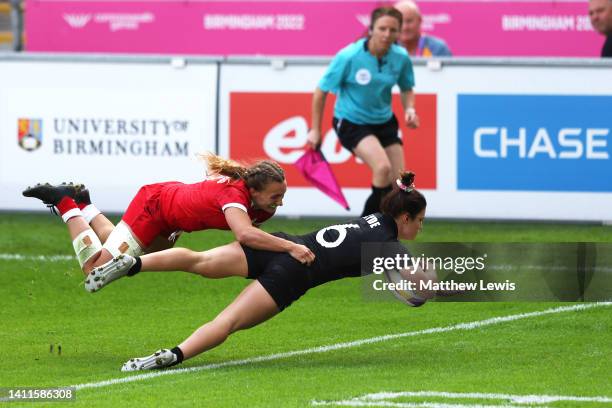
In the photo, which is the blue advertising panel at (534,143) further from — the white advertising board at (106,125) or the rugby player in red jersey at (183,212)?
the rugby player in red jersey at (183,212)

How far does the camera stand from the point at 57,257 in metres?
13.7

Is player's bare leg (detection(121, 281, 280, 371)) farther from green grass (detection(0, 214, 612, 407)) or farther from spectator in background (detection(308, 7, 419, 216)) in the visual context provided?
spectator in background (detection(308, 7, 419, 216))

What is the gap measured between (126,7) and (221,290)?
11.2m

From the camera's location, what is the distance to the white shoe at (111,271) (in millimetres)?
8984

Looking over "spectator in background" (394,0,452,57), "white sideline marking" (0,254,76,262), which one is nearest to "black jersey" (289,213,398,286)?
"white sideline marking" (0,254,76,262)

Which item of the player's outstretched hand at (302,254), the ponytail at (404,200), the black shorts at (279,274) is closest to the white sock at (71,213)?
the black shorts at (279,274)

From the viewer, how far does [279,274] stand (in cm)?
912

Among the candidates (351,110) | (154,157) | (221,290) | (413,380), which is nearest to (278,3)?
(154,157)

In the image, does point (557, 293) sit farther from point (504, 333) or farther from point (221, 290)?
point (221, 290)

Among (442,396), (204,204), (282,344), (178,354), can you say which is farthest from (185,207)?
(442,396)

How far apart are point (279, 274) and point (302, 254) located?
7.3 inches

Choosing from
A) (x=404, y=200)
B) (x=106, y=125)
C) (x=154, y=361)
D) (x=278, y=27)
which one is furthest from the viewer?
(x=278, y=27)

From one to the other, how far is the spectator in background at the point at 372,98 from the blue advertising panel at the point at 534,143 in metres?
1.44

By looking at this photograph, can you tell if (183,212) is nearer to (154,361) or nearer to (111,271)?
(111,271)
